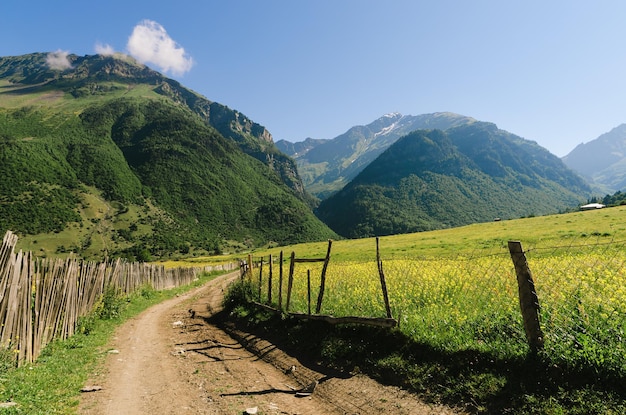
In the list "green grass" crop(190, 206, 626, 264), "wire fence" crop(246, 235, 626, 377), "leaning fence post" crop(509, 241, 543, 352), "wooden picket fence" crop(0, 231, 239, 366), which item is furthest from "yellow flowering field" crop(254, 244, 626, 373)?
"green grass" crop(190, 206, 626, 264)

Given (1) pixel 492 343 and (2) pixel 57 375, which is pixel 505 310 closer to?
Answer: (1) pixel 492 343

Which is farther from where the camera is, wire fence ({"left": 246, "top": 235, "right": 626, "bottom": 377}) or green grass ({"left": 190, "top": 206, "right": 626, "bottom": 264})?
green grass ({"left": 190, "top": 206, "right": 626, "bottom": 264})

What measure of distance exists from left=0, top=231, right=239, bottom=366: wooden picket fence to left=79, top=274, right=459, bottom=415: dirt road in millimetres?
1930

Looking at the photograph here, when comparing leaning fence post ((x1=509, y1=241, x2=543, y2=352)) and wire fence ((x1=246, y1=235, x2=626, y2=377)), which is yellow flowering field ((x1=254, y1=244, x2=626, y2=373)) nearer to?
wire fence ((x1=246, y1=235, x2=626, y2=377))

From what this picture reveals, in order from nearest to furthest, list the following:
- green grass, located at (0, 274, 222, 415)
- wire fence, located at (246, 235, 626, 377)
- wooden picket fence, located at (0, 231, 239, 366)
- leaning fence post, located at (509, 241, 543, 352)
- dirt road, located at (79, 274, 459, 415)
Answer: wire fence, located at (246, 235, 626, 377)
leaning fence post, located at (509, 241, 543, 352)
green grass, located at (0, 274, 222, 415)
dirt road, located at (79, 274, 459, 415)
wooden picket fence, located at (0, 231, 239, 366)

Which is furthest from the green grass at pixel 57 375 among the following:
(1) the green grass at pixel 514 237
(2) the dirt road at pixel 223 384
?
(1) the green grass at pixel 514 237

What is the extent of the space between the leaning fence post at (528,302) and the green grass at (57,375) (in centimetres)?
894

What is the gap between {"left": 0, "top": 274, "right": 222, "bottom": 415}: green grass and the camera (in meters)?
6.51

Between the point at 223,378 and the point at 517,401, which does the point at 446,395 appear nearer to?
the point at 517,401

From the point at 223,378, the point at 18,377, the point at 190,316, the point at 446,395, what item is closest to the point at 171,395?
the point at 223,378

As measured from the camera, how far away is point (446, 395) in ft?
21.0

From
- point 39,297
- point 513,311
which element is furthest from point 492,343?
point 39,297

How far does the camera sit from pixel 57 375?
838 cm

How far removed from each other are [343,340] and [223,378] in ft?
11.1
